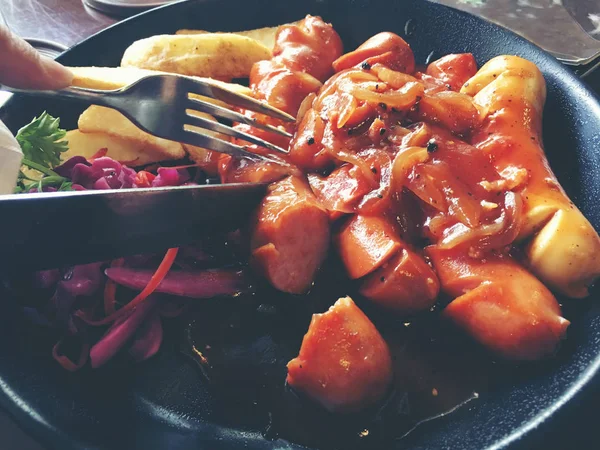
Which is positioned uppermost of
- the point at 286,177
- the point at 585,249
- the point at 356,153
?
the point at 585,249

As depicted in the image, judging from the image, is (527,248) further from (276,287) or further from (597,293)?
(276,287)


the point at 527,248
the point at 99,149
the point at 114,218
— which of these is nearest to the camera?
the point at 114,218

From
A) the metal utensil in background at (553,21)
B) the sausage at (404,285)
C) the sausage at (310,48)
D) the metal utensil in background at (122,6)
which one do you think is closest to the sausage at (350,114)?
the sausage at (310,48)

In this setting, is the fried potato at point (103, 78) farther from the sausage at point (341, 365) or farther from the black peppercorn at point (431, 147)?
the sausage at point (341, 365)

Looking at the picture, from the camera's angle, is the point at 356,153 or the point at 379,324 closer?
the point at 379,324

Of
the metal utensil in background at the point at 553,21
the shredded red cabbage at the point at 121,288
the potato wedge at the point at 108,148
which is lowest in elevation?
the shredded red cabbage at the point at 121,288

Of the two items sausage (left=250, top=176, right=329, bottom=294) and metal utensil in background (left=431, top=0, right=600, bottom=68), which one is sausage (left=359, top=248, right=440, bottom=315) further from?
metal utensil in background (left=431, top=0, right=600, bottom=68)

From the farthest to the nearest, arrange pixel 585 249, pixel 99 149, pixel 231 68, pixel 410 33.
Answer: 1. pixel 410 33
2. pixel 231 68
3. pixel 99 149
4. pixel 585 249

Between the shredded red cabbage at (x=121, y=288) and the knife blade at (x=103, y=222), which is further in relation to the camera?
the shredded red cabbage at (x=121, y=288)

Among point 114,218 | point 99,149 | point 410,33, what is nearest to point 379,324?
point 114,218
